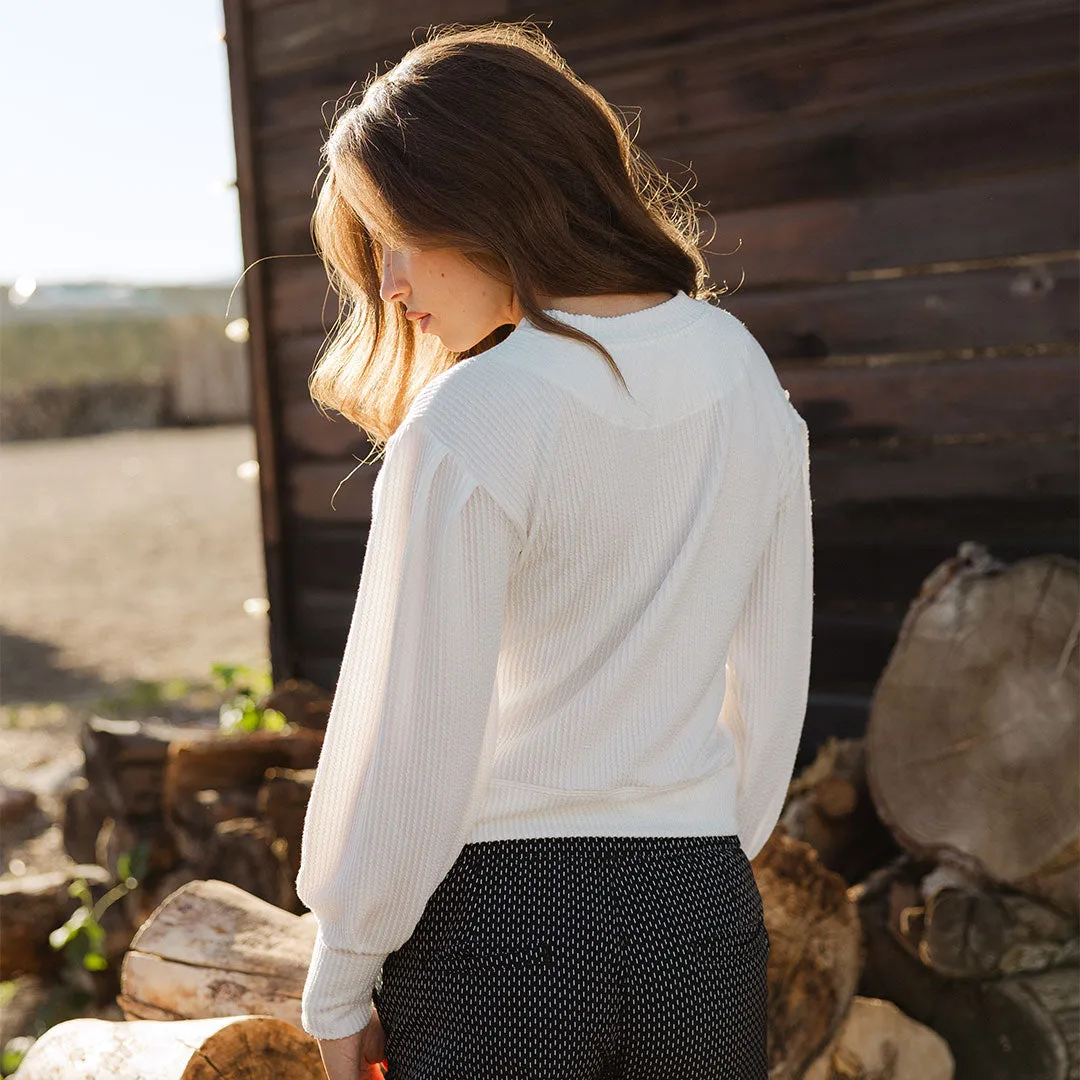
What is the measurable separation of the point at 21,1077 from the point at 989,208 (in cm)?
301

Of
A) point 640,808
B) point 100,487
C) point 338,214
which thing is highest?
point 338,214

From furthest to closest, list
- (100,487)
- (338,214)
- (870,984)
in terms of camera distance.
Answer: (100,487) → (870,984) → (338,214)

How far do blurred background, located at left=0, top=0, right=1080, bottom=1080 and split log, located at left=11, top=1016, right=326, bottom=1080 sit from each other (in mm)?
303

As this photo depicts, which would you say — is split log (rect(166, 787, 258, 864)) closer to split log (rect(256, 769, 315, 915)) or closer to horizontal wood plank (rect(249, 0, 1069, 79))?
split log (rect(256, 769, 315, 915))

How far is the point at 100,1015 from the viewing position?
152 inches

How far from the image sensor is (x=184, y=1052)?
1.88 m

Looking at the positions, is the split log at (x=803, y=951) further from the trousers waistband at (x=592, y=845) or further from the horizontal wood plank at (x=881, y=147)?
the horizontal wood plank at (x=881, y=147)

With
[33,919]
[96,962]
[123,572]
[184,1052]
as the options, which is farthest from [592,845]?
[123,572]

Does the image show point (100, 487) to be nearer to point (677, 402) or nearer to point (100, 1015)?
point (100, 1015)

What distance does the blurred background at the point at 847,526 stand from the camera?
268cm

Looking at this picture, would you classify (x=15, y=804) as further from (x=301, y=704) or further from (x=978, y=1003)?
(x=978, y=1003)

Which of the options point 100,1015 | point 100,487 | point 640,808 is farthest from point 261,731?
point 100,487

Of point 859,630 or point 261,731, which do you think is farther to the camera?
point 261,731

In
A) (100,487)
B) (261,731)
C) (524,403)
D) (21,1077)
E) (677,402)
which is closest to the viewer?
(524,403)
